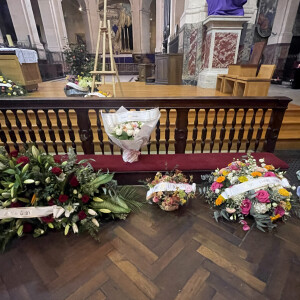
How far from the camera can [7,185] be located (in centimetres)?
141

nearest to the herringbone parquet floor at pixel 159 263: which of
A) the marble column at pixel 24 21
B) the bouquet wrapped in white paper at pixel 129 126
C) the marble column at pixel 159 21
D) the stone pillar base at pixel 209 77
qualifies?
the bouquet wrapped in white paper at pixel 129 126

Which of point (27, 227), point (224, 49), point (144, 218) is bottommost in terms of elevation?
point (144, 218)

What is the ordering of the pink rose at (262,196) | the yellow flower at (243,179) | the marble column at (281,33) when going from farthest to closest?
the marble column at (281,33)
the yellow flower at (243,179)
the pink rose at (262,196)

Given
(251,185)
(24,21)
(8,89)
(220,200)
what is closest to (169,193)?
(220,200)

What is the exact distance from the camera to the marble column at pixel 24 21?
28.1 feet

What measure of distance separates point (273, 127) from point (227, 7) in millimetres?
3320

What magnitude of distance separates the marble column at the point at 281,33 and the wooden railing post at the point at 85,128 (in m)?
8.53

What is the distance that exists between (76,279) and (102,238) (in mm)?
310

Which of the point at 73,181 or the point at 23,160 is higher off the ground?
the point at 23,160

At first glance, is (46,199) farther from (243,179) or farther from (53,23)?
(53,23)

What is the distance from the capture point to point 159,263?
126 centimetres

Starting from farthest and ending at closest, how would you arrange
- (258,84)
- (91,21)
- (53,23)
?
(91,21), (53,23), (258,84)

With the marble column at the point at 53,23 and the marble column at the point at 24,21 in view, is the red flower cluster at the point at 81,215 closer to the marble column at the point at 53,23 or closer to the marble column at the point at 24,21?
the marble column at the point at 24,21

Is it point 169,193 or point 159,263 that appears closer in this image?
point 159,263
